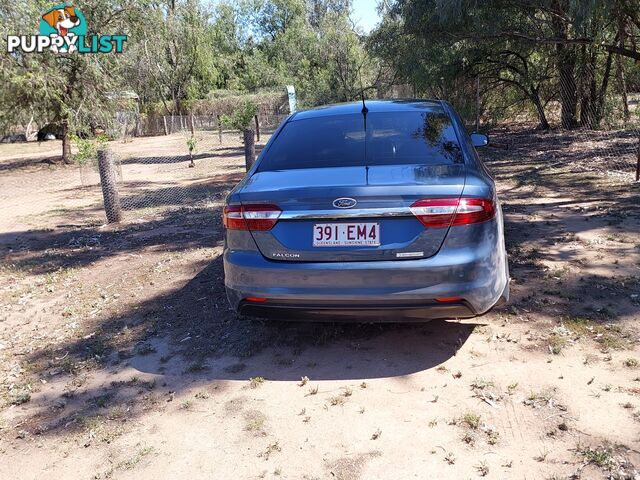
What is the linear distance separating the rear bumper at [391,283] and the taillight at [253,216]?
174 millimetres

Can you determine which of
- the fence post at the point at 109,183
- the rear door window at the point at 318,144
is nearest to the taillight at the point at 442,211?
the rear door window at the point at 318,144

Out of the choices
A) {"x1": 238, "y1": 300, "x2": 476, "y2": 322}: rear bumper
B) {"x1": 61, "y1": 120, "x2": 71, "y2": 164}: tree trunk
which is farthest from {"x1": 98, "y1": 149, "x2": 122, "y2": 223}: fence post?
{"x1": 61, "y1": 120, "x2": 71, "y2": 164}: tree trunk

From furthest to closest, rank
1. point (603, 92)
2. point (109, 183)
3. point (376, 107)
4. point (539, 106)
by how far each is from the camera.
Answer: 1. point (539, 106)
2. point (603, 92)
3. point (109, 183)
4. point (376, 107)

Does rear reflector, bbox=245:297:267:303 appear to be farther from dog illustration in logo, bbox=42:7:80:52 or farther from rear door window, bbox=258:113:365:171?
dog illustration in logo, bbox=42:7:80:52

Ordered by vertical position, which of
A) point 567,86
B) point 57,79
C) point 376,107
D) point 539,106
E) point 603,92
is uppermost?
point 57,79

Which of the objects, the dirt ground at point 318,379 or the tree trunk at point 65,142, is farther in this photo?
the tree trunk at point 65,142

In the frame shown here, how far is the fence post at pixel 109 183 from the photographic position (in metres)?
7.82

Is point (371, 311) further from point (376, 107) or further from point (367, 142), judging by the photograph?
point (376, 107)

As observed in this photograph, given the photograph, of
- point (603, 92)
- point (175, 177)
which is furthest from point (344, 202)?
point (603, 92)

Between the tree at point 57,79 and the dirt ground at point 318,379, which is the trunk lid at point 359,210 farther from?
the tree at point 57,79

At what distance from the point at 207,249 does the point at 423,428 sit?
4.17 metres

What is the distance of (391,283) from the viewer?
9.89ft

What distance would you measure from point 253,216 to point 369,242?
2.40 ft

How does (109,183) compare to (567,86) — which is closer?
(109,183)
